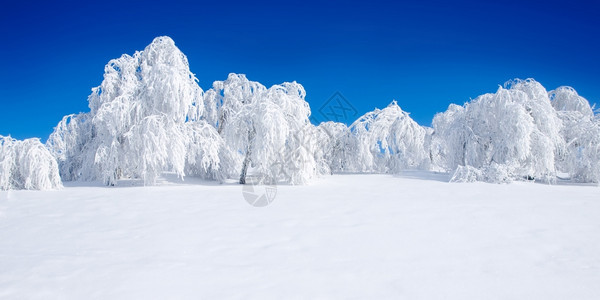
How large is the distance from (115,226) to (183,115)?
25.2 ft

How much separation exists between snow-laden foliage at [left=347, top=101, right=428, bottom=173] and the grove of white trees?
3.43 m

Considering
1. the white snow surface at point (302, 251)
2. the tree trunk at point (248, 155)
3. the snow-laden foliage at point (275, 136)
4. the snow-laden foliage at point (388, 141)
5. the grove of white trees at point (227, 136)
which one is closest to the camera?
the white snow surface at point (302, 251)

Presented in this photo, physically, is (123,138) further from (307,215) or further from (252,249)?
(252,249)

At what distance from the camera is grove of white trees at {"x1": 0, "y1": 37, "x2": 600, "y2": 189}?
1115 centimetres

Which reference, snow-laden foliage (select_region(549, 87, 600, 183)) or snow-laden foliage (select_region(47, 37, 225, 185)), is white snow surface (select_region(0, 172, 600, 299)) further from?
snow-laden foliage (select_region(549, 87, 600, 183))

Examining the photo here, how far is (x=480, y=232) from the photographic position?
4.77 m

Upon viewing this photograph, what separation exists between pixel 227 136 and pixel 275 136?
7.71 feet

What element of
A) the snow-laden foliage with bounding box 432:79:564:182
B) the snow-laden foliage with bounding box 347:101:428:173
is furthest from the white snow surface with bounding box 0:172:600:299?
the snow-laden foliage with bounding box 347:101:428:173

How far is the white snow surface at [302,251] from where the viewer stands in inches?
116

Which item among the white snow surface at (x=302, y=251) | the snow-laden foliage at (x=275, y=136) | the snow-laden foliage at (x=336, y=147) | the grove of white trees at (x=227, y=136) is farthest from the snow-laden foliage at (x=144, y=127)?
the snow-laden foliage at (x=336, y=147)

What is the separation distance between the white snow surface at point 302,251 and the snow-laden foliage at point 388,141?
11.7 m

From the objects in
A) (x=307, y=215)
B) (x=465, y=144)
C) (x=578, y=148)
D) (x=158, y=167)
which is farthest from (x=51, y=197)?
(x=578, y=148)

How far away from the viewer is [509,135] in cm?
1285

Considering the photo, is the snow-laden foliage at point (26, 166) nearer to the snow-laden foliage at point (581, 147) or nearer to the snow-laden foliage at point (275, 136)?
the snow-laden foliage at point (275, 136)
